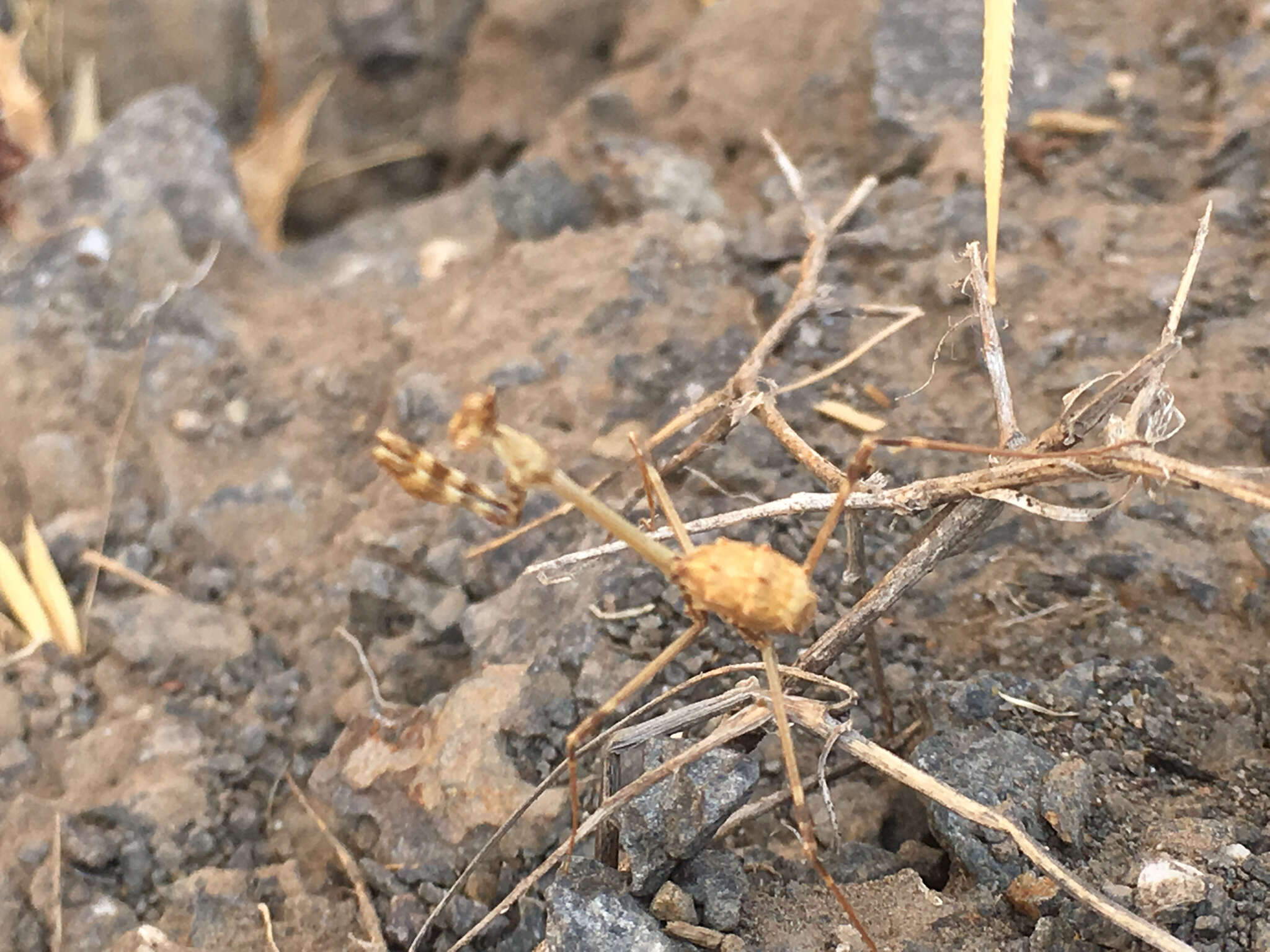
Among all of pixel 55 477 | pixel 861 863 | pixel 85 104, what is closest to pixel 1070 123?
pixel 861 863

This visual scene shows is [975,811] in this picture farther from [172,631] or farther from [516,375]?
[172,631]

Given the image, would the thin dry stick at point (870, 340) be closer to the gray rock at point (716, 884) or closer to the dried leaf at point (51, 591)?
the gray rock at point (716, 884)

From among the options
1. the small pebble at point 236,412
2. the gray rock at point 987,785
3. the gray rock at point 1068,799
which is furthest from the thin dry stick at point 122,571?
the gray rock at point 1068,799

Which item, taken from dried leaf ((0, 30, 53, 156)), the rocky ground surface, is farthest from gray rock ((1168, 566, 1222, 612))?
dried leaf ((0, 30, 53, 156))

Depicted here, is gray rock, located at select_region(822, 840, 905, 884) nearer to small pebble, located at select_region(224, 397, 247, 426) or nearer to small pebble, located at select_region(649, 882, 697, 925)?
small pebble, located at select_region(649, 882, 697, 925)

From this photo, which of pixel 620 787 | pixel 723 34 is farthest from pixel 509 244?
pixel 620 787

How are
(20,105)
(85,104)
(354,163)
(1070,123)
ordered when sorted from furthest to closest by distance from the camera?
(354,163) → (85,104) → (20,105) → (1070,123)
